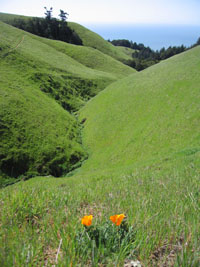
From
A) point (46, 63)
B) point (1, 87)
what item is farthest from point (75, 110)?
point (46, 63)

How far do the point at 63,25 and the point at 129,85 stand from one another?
99704mm

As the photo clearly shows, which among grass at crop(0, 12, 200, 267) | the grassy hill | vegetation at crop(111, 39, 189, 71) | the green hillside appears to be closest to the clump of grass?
grass at crop(0, 12, 200, 267)

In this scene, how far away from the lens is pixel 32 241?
2.08 metres

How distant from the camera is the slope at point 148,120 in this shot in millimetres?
20953

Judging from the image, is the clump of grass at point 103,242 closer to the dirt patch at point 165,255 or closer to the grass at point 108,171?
the grass at point 108,171

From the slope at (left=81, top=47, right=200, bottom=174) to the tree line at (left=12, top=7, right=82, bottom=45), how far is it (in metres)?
92.1

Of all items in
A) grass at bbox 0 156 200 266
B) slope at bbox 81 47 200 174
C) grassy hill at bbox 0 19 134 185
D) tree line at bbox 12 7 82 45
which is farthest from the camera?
tree line at bbox 12 7 82 45

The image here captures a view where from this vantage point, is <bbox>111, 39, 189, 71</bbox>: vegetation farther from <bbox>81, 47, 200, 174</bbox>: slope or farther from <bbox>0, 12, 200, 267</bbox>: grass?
<bbox>81, 47, 200, 174</bbox>: slope

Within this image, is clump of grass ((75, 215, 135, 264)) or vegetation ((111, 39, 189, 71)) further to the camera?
vegetation ((111, 39, 189, 71))

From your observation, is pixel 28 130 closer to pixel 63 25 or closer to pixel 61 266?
pixel 61 266

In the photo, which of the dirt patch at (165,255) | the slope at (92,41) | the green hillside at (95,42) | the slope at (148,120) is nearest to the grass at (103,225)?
the dirt patch at (165,255)

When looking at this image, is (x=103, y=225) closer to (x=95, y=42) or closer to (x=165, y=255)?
(x=165, y=255)

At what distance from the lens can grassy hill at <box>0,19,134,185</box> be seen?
26.5 metres

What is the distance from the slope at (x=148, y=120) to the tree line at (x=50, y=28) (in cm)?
9209
